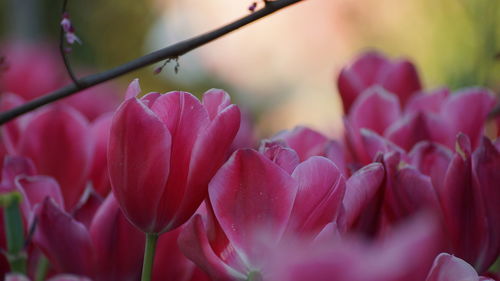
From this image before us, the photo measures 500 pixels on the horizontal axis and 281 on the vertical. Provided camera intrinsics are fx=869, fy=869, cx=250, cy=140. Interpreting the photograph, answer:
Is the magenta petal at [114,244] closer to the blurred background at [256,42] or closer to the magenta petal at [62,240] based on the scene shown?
the magenta petal at [62,240]

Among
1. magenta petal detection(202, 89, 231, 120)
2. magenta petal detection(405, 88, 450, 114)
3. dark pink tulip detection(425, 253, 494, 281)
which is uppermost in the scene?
magenta petal detection(202, 89, 231, 120)

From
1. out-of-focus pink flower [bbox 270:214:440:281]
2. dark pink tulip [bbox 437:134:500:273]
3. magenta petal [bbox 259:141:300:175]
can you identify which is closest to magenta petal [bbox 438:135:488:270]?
dark pink tulip [bbox 437:134:500:273]

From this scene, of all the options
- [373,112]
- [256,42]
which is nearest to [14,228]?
[373,112]

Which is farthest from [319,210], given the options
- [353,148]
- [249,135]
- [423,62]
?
[423,62]

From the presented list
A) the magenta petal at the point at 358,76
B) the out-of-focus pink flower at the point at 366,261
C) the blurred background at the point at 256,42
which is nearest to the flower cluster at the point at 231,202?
the out-of-focus pink flower at the point at 366,261

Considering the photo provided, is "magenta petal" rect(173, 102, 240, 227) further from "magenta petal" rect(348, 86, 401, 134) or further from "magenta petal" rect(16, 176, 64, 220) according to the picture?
"magenta petal" rect(348, 86, 401, 134)

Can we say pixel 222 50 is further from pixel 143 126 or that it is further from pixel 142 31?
pixel 143 126
